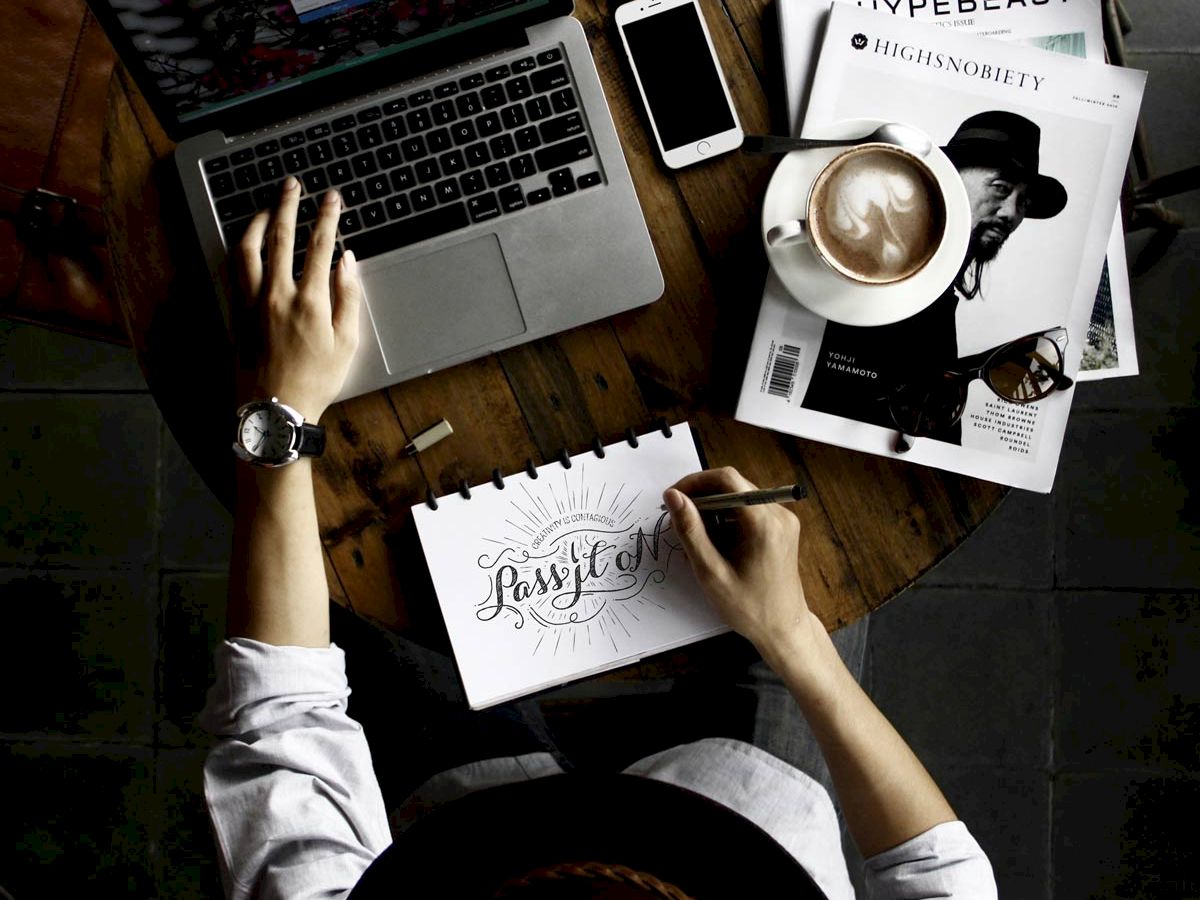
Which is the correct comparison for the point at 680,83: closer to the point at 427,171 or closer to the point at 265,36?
the point at 427,171

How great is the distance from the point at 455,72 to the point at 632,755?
86 cm

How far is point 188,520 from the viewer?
1.66 meters

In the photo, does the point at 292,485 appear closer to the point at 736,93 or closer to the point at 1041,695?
the point at 736,93

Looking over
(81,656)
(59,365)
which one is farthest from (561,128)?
(81,656)

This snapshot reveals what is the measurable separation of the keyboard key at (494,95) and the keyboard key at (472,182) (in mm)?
71

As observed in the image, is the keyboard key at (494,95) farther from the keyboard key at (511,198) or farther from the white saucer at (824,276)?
the white saucer at (824,276)

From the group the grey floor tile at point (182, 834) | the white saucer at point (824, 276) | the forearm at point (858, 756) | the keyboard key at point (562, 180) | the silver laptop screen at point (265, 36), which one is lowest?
the grey floor tile at point (182, 834)

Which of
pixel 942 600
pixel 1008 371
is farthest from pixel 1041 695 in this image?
pixel 1008 371

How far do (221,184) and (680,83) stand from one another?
485mm

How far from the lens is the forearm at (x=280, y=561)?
0.89 m

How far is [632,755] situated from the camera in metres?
1.21

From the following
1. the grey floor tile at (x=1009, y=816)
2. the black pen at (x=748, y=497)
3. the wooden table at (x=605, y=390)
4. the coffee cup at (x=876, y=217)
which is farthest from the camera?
the grey floor tile at (x=1009, y=816)

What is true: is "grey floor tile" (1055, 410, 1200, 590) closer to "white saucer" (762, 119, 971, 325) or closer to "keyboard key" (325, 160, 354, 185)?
"white saucer" (762, 119, 971, 325)

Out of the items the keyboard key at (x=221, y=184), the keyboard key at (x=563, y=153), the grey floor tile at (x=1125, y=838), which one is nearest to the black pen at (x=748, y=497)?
the keyboard key at (x=563, y=153)
